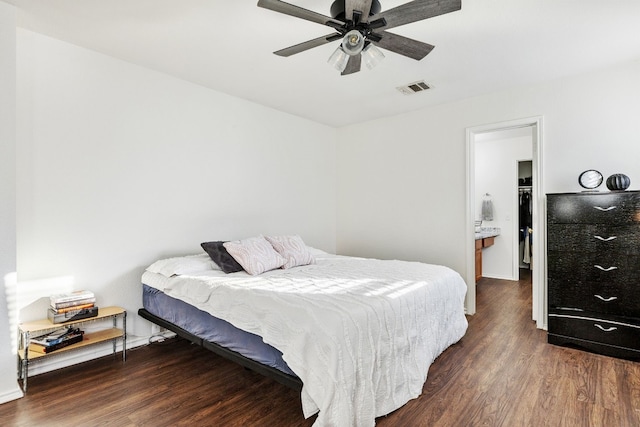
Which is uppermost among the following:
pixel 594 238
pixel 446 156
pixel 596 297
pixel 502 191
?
pixel 446 156

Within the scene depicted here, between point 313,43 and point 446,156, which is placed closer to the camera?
point 313,43

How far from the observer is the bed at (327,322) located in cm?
172

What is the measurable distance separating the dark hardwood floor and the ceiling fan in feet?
7.34

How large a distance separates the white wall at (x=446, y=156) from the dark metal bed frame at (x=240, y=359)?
2871 millimetres

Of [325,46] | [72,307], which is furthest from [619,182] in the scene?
[72,307]

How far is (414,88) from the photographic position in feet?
11.8

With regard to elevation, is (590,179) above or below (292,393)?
above

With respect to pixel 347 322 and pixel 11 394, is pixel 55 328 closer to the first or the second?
pixel 11 394

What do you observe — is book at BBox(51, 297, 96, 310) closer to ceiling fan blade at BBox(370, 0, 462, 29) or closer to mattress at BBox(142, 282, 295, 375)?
mattress at BBox(142, 282, 295, 375)

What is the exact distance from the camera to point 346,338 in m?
1.74

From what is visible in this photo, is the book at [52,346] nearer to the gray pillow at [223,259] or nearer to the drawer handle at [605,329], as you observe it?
the gray pillow at [223,259]

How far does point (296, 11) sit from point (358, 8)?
13.0 inches

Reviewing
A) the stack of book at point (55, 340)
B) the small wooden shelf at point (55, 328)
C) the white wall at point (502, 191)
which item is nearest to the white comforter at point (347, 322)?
the small wooden shelf at point (55, 328)

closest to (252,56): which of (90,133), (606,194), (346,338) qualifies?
(90,133)
